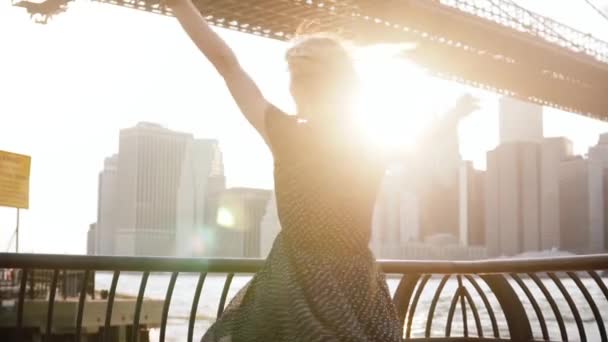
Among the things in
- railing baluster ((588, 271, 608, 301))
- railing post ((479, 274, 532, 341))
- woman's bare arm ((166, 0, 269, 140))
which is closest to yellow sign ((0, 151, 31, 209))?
railing post ((479, 274, 532, 341))

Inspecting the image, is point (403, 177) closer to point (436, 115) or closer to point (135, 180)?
point (436, 115)

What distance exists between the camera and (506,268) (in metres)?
3.05

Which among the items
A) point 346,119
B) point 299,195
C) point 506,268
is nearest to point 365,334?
point 299,195

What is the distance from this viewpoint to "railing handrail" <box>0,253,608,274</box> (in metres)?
2.48

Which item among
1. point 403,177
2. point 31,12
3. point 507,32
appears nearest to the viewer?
point 403,177

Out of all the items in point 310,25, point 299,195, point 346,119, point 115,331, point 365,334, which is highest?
point 310,25

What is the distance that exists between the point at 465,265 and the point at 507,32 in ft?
83.0

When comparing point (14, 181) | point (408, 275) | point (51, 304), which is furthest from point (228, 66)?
point (14, 181)

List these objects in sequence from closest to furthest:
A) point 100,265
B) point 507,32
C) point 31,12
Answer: point 100,265 < point 31,12 < point 507,32

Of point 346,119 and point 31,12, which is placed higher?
point 31,12

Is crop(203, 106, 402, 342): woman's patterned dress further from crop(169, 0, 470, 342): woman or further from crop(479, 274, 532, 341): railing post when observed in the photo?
crop(479, 274, 532, 341): railing post

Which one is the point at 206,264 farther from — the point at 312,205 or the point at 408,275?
the point at 312,205

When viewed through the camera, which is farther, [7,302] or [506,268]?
[7,302]

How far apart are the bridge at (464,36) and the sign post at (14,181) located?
9801 mm
